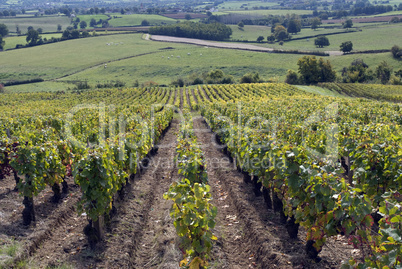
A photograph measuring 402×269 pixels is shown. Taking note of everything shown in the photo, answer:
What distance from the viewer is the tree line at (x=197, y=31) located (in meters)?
136

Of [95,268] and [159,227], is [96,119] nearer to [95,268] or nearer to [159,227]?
[159,227]

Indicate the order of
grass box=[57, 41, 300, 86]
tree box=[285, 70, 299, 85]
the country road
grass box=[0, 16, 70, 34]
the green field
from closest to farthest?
1. tree box=[285, 70, 299, 85]
2. grass box=[57, 41, 300, 86]
3. the country road
4. the green field
5. grass box=[0, 16, 70, 34]

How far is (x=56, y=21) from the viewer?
644 feet

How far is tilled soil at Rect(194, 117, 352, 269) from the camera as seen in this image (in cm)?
775

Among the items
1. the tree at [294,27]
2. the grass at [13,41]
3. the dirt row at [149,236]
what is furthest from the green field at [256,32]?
the dirt row at [149,236]

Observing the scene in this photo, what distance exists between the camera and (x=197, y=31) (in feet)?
455

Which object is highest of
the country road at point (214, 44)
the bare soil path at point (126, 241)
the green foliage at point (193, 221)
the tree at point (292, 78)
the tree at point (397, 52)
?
the country road at point (214, 44)

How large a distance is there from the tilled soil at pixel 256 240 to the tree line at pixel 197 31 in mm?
130554

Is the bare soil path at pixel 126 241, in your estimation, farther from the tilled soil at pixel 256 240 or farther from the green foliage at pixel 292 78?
the green foliage at pixel 292 78

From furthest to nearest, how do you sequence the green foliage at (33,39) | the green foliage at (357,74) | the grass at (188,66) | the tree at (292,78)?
the green foliage at (33,39), the grass at (188,66), the tree at (292,78), the green foliage at (357,74)

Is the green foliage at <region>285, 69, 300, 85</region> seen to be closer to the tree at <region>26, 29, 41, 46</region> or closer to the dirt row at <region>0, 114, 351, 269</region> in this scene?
the dirt row at <region>0, 114, 351, 269</region>

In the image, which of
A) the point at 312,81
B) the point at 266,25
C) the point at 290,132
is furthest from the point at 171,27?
the point at 290,132

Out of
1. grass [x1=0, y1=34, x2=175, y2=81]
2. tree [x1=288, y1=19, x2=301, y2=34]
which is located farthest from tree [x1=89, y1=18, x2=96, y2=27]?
tree [x1=288, y1=19, x2=301, y2=34]

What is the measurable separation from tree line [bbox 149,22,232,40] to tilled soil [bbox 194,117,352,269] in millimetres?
130554
